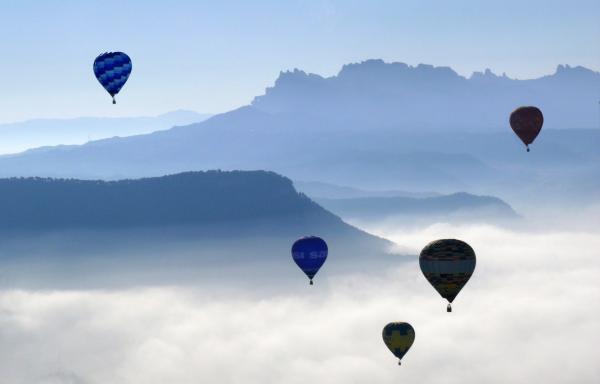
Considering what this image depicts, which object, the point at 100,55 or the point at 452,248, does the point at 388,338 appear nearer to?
the point at 452,248

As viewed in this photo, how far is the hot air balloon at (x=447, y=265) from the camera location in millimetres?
151750

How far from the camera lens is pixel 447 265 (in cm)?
15250

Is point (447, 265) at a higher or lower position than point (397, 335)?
higher

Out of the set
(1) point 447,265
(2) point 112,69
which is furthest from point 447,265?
(2) point 112,69

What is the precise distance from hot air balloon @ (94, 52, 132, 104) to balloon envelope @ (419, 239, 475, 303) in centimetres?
4860

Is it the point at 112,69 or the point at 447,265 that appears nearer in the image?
Result: the point at 447,265

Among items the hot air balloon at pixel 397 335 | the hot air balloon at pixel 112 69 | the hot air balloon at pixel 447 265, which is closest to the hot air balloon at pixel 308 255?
the hot air balloon at pixel 397 335

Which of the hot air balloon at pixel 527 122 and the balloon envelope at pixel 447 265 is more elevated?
the hot air balloon at pixel 527 122

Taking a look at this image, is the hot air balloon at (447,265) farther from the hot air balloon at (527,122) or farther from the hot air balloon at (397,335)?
the hot air balloon at (527,122)

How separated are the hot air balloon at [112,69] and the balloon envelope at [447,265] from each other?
48.6 meters

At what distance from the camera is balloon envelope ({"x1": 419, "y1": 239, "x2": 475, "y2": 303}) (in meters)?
152

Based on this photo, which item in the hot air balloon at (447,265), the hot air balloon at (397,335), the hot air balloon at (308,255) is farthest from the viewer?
the hot air balloon at (397,335)

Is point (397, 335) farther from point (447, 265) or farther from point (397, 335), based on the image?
point (447, 265)

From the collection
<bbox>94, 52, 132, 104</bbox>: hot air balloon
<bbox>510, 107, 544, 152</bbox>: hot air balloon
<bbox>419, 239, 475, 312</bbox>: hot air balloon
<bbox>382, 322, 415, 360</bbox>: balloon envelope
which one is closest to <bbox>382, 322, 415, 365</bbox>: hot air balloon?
<bbox>382, 322, 415, 360</bbox>: balloon envelope
